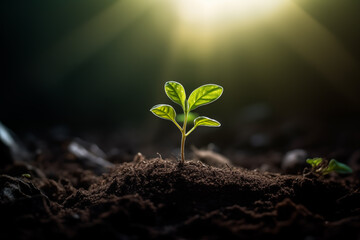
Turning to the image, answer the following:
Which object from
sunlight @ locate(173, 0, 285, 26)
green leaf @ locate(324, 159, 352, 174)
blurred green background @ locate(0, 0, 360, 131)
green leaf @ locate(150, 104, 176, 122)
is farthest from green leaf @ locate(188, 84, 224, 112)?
sunlight @ locate(173, 0, 285, 26)

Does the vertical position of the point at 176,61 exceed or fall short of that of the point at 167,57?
it falls short

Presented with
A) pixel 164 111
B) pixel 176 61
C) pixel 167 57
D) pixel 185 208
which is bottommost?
pixel 185 208

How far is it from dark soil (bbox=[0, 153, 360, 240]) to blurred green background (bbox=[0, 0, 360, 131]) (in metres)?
4.21

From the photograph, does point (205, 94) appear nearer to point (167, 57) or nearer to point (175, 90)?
point (175, 90)

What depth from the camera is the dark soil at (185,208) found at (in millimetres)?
1069

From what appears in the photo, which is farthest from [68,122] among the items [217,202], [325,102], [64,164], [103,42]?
[217,202]

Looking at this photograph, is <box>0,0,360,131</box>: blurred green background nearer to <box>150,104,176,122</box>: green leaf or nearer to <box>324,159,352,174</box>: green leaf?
<box>324,159,352,174</box>: green leaf

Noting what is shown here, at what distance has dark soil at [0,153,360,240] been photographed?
1.07 meters

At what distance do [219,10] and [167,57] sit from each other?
8.04 ft

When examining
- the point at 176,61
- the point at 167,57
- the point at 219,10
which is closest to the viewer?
the point at 219,10

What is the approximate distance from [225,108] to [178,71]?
2071 millimetres

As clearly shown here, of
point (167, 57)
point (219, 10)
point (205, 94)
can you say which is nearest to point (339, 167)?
point (205, 94)

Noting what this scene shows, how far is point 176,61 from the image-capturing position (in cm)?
867

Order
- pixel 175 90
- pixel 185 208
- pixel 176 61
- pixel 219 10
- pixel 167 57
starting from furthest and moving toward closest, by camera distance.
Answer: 1. pixel 167 57
2. pixel 176 61
3. pixel 219 10
4. pixel 175 90
5. pixel 185 208
